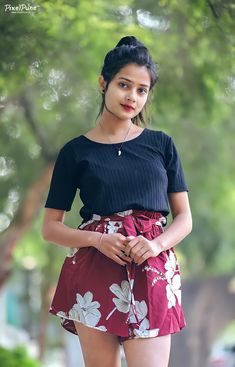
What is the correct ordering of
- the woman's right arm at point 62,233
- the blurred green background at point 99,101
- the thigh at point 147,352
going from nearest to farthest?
the thigh at point 147,352 → the woman's right arm at point 62,233 → the blurred green background at point 99,101

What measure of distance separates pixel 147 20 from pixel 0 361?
342 cm

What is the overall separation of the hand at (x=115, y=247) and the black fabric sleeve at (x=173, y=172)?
31cm

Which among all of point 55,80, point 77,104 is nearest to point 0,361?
point 55,80

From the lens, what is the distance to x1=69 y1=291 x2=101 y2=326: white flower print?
2924 mm

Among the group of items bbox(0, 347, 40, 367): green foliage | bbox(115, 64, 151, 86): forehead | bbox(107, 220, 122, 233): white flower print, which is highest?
bbox(115, 64, 151, 86): forehead

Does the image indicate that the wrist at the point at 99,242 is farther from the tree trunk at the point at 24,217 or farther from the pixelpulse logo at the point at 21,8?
the tree trunk at the point at 24,217

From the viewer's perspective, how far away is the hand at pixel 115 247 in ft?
9.43

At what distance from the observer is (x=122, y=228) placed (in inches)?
116

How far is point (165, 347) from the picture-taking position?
290 cm

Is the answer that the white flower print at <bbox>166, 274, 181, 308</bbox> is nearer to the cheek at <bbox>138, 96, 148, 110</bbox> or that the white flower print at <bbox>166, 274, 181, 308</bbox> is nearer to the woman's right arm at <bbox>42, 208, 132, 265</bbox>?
the woman's right arm at <bbox>42, 208, 132, 265</bbox>

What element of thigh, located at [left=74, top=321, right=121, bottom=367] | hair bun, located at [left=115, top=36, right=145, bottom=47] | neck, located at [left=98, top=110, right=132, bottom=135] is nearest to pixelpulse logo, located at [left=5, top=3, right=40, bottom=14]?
hair bun, located at [left=115, top=36, right=145, bottom=47]

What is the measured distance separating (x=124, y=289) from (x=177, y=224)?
281mm

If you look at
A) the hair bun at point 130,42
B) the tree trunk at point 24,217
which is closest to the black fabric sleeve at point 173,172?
the hair bun at point 130,42

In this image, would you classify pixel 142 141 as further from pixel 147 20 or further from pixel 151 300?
pixel 147 20
